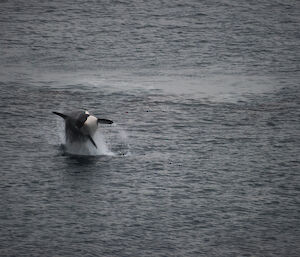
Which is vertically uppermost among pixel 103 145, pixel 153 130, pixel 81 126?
pixel 81 126

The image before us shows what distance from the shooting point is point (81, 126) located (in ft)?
266

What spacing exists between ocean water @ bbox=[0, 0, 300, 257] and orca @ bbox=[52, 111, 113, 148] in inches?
59.5

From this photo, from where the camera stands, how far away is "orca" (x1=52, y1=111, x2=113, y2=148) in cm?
8094

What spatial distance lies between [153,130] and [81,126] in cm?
930

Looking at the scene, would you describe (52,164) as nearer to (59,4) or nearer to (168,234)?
(168,234)

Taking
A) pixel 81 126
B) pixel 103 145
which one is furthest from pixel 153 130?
pixel 81 126

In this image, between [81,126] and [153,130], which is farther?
[153,130]

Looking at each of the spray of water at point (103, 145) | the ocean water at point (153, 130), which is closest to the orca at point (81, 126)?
the spray of water at point (103, 145)

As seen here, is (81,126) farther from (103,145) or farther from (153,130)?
(153,130)

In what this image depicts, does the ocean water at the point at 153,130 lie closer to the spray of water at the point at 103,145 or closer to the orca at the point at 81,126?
the spray of water at the point at 103,145

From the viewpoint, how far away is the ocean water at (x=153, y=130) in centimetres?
6656

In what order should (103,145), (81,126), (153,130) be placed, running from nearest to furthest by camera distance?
(81,126) < (103,145) < (153,130)

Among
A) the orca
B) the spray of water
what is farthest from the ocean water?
the orca

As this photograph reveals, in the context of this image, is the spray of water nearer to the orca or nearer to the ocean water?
the ocean water
